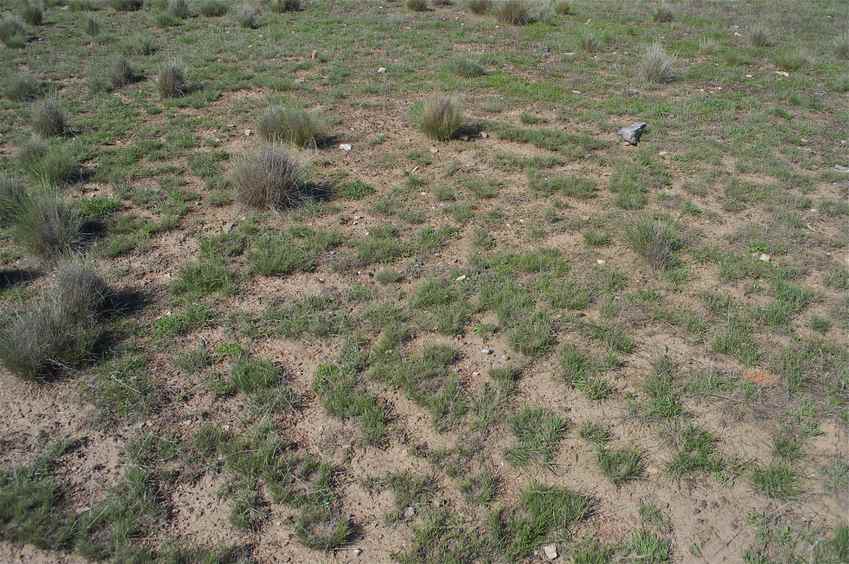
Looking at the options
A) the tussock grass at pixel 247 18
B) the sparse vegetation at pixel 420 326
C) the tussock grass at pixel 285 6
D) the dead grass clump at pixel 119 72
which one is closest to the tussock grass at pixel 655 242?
the sparse vegetation at pixel 420 326

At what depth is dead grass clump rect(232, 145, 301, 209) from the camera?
242 inches

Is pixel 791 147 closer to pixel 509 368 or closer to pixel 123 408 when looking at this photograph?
pixel 509 368

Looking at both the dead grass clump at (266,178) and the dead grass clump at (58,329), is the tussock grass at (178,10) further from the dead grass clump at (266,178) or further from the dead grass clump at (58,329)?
the dead grass clump at (58,329)

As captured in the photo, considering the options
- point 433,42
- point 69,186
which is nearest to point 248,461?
point 69,186

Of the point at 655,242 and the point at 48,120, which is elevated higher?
the point at 48,120

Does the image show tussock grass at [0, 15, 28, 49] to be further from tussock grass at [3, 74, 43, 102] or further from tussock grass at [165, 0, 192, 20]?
tussock grass at [3, 74, 43, 102]

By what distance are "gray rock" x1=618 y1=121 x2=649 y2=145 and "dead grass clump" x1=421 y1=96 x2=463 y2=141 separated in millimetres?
2161

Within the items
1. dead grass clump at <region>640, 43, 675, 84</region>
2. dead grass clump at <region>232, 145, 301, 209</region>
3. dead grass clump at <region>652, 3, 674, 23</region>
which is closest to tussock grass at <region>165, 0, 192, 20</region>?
dead grass clump at <region>232, 145, 301, 209</region>

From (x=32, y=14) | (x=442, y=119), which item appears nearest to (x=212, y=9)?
(x=32, y=14)

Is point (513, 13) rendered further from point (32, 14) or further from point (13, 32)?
point (32, 14)

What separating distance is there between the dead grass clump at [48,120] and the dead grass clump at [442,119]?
15.7 ft

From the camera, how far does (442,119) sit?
7793 millimetres

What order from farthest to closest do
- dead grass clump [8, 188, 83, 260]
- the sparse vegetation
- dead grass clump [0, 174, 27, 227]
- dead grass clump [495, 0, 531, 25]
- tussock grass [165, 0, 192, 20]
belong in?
tussock grass [165, 0, 192, 20] < dead grass clump [495, 0, 531, 25] < dead grass clump [0, 174, 27, 227] < dead grass clump [8, 188, 83, 260] < the sparse vegetation

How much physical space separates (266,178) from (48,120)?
382 cm
